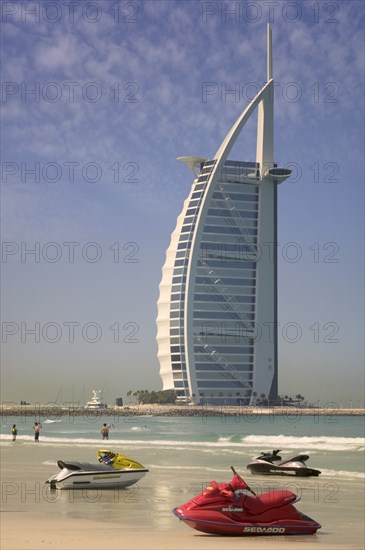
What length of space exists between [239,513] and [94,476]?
1009cm

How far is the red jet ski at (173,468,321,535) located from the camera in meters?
16.8

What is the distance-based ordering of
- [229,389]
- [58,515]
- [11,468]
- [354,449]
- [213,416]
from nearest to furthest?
[58,515]
[11,468]
[354,449]
[213,416]
[229,389]

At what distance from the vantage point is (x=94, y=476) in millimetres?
26203

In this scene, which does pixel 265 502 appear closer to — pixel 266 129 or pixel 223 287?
pixel 223 287

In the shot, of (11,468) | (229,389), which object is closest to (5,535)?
(11,468)

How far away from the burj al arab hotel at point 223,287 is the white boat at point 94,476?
149m

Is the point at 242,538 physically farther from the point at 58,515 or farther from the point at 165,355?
the point at 165,355

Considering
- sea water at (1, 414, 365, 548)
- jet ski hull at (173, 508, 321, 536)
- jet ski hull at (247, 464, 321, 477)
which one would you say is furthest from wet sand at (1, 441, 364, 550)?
jet ski hull at (247, 464, 321, 477)

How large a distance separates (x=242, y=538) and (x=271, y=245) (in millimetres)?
177815

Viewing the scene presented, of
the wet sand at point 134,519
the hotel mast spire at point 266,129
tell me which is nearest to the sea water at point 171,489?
the wet sand at point 134,519

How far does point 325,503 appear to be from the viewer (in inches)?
930

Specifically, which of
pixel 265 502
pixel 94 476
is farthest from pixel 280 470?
pixel 265 502

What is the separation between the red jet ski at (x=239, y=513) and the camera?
1678 centimetres

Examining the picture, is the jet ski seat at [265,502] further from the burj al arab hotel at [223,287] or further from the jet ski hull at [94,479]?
the burj al arab hotel at [223,287]
